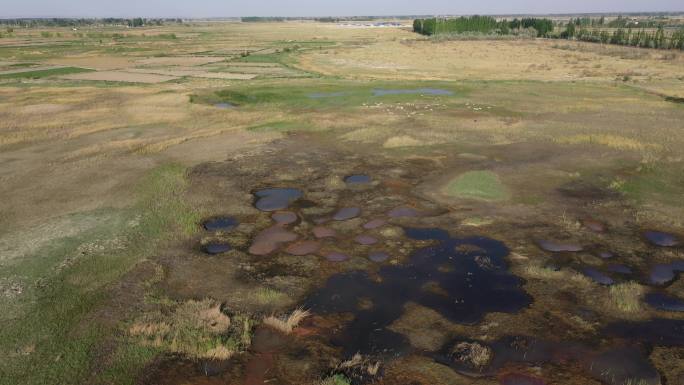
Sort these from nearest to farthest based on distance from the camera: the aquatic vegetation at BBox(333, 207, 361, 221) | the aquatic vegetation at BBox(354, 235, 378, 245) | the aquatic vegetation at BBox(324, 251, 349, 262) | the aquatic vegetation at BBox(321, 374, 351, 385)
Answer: the aquatic vegetation at BBox(321, 374, 351, 385) → the aquatic vegetation at BBox(324, 251, 349, 262) → the aquatic vegetation at BBox(354, 235, 378, 245) → the aquatic vegetation at BBox(333, 207, 361, 221)

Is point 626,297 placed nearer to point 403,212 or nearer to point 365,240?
point 365,240

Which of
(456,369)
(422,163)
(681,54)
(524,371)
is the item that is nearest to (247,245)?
(456,369)

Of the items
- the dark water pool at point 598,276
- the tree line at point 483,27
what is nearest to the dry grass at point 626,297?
the dark water pool at point 598,276

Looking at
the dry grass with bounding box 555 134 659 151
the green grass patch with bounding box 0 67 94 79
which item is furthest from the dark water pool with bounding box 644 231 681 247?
the green grass patch with bounding box 0 67 94 79

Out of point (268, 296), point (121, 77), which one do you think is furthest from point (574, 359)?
point (121, 77)

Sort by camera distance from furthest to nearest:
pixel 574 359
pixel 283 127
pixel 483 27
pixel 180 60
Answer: pixel 483 27, pixel 180 60, pixel 283 127, pixel 574 359

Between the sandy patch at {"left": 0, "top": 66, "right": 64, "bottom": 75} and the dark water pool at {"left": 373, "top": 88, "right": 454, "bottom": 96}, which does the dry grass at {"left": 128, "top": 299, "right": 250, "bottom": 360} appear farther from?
the sandy patch at {"left": 0, "top": 66, "right": 64, "bottom": 75}
